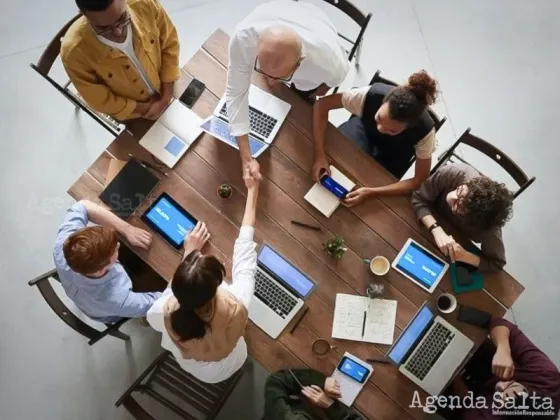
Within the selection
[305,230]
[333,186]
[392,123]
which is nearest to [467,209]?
[392,123]

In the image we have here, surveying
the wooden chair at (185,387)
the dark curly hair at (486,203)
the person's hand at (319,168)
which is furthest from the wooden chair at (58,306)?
the dark curly hair at (486,203)

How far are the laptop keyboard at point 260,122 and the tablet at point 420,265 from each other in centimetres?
82

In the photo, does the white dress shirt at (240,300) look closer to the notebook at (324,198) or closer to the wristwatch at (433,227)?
the notebook at (324,198)

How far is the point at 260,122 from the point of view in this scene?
8.04 ft

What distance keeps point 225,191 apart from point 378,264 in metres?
0.75

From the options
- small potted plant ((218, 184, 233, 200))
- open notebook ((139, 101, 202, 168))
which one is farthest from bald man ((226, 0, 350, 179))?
open notebook ((139, 101, 202, 168))

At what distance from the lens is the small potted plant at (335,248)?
229 cm

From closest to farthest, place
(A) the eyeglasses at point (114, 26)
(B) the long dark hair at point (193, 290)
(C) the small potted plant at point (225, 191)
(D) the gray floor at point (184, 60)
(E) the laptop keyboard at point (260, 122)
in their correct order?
(B) the long dark hair at point (193, 290) < (A) the eyeglasses at point (114, 26) < (C) the small potted plant at point (225, 191) < (E) the laptop keyboard at point (260, 122) < (D) the gray floor at point (184, 60)

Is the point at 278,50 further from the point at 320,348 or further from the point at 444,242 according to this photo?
the point at 320,348

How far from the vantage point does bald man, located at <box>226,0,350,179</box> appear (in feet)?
6.68

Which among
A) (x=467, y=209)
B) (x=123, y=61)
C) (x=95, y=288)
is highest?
(x=467, y=209)

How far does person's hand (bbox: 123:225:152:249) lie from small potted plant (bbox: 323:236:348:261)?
786 millimetres

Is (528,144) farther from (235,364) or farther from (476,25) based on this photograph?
(235,364)

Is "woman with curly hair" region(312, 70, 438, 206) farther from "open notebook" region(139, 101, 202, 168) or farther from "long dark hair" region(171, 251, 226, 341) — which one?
"long dark hair" region(171, 251, 226, 341)
